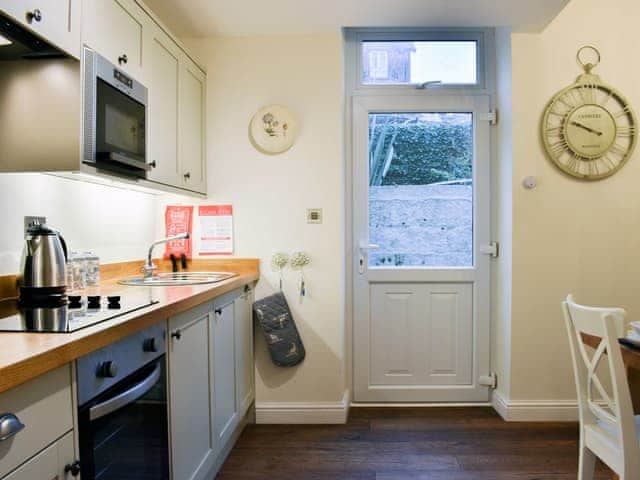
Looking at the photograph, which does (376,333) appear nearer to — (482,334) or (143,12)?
(482,334)

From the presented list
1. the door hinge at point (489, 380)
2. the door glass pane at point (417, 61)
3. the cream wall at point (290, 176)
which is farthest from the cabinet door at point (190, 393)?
the door glass pane at point (417, 61)

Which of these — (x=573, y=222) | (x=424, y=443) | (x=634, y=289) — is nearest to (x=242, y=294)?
(x=424, y=443)

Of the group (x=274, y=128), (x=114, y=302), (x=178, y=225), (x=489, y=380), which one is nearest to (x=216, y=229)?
(x=178, y=225)

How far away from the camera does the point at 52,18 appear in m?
1.29

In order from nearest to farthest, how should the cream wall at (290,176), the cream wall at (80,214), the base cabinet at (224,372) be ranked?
the cream wall at (80,214)
the base cabinet at (224,372)
the cream wall at (290,176)

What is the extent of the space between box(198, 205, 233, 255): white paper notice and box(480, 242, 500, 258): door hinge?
5.39ft

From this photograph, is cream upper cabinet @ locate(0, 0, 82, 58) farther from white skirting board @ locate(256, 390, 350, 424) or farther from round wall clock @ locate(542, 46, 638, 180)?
round wall clock @ locate(542, 46, 638, 180)

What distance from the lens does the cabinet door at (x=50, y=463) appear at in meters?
0.77

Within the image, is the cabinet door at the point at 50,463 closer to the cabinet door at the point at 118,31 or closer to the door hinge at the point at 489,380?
the cabinet door at the point at 118,31

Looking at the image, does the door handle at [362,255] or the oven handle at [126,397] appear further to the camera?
the door handle at [362,255]

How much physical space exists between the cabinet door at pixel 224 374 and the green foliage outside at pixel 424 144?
1364mm

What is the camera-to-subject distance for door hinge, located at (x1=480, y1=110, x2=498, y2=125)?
2.73m

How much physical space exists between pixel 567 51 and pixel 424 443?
2451 mm

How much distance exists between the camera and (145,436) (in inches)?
49.7
